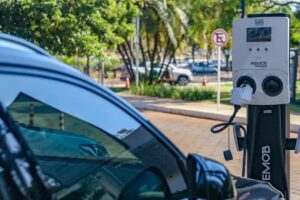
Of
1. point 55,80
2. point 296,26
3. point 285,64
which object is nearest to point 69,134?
point 55,80

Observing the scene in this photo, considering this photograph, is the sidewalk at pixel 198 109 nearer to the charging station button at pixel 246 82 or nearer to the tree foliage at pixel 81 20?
the tree foliage at pixel 81 20

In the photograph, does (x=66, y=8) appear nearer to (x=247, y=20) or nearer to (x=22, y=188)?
(x=247, y=20)

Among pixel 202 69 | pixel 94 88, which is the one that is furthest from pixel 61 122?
pixel 202 69

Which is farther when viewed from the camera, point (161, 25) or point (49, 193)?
point (161, 25)

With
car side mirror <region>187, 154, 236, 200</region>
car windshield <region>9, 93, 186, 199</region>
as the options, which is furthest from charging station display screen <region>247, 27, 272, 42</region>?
car side mirror <region>187, 154, 236, 200</region>

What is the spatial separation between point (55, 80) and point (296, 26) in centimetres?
2214

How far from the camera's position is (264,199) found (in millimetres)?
2816

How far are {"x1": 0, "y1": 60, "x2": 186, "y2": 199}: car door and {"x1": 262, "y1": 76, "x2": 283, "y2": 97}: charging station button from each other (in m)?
2.78

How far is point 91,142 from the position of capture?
2785 mm

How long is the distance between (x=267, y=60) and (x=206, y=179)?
3.25 meters

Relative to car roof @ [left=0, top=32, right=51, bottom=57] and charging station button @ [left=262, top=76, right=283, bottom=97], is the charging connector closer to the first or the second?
charging station button @ [left=262, top=76, right=283, bottom=97]

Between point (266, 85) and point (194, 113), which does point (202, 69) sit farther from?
point (266, 85)

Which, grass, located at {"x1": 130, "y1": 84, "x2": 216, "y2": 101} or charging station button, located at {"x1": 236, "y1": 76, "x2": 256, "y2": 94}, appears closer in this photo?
charging station button, located at {"x1": 236, "y1": 76, "x2": 256, "y2": 94}

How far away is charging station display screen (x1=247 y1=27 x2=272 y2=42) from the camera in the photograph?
5.32m
